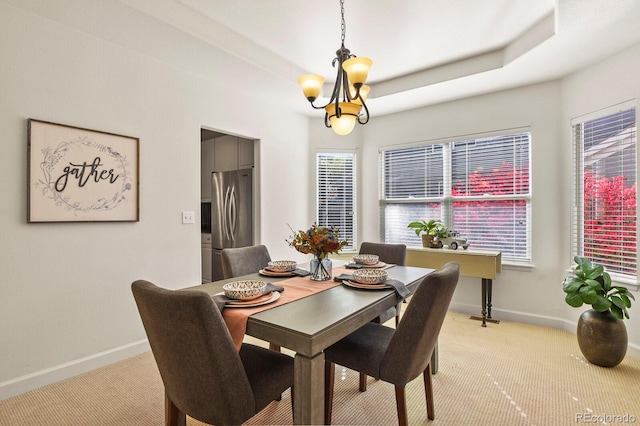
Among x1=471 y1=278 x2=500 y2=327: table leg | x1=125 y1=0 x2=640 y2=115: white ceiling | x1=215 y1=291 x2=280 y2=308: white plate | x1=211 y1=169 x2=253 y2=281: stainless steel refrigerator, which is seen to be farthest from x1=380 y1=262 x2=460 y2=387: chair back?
x1=211 y1=169 x2=253 y2=281: stainless steel refrigerator

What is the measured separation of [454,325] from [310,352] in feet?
9.02

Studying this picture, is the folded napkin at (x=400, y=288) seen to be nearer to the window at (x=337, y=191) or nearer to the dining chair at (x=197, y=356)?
the dining chair at (x=197, y=356)

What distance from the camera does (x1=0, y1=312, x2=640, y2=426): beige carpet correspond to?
1.89 m

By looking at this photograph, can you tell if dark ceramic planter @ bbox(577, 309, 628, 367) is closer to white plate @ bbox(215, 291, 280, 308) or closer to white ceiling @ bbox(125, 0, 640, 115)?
white ceiling @ bbox(125, 0, 640, 115)

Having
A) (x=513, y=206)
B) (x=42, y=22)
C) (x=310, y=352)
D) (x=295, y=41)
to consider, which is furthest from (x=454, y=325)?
(x=42, y=22)

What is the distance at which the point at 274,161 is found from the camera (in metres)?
4.02

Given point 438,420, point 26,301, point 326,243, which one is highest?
point 326,243

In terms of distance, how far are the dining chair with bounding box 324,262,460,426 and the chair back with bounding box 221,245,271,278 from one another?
1.01m

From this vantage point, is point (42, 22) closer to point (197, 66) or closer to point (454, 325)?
point (197, 66)

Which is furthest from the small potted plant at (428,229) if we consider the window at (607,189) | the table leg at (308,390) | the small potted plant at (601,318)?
the table leg at (308,390)

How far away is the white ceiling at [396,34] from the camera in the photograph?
2.25 meters

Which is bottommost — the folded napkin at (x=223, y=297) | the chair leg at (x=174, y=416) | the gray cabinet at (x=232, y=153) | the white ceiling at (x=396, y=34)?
the chair leg at (x=174, y=416)

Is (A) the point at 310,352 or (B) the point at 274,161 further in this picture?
(B) the point at 274,161

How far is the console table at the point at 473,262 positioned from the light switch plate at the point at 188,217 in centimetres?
243
